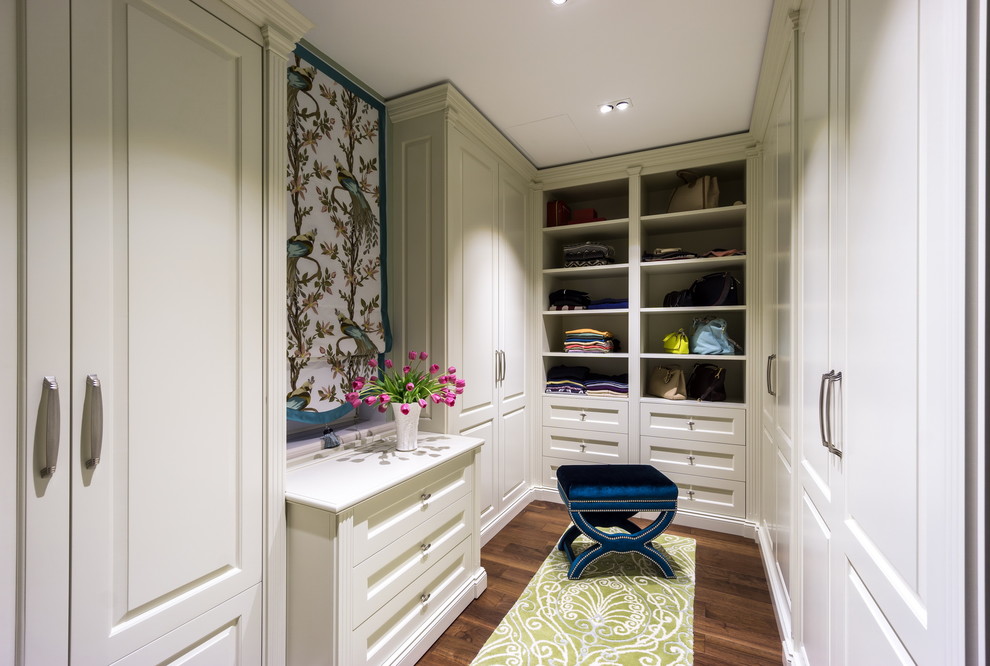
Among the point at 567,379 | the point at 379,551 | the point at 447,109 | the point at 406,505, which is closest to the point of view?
the point at 379,551

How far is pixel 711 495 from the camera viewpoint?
289cm

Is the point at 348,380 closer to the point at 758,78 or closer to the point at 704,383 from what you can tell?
the point at 704,383

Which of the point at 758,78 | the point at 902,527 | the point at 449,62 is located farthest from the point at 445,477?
the point at 758,78

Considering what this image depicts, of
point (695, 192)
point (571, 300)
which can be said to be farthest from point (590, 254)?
point (695, 192)

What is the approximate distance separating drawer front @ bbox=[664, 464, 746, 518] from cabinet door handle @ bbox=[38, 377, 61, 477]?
2.86m

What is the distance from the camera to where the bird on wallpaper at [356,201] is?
211cm

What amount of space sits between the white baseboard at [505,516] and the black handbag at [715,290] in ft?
5.96

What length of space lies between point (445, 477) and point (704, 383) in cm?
193

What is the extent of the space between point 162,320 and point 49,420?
12.1 inches

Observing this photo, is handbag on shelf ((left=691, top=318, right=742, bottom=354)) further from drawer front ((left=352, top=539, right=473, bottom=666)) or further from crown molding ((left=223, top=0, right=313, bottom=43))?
crown molding ((left=223, top=0, right=313, bottom=43))

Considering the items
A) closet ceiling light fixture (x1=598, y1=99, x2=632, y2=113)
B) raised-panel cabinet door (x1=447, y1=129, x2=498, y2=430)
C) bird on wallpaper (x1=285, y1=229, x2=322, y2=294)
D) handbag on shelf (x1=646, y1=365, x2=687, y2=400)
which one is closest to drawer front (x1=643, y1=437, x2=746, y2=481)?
handbag on shelf (x1=646, y1=365, x2=687, y2=400)

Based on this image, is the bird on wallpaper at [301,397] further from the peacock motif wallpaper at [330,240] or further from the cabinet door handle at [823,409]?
the cabinet door handle at [823,409]

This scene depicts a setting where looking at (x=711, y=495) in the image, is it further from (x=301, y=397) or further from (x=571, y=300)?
(x=301, y=397)

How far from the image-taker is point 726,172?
3.10 meters
